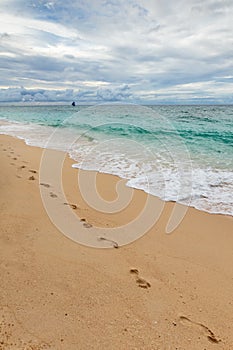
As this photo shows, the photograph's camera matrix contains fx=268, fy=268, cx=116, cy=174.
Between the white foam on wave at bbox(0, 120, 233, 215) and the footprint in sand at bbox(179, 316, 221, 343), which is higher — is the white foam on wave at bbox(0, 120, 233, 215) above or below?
above

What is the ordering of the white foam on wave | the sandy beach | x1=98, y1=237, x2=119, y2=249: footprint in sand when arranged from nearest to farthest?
the sandy beach
x1=98, y1=237, x2=119, y2=249: footprint in sand
the white foam on wave

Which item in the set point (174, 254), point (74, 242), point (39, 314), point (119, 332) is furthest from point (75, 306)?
point (174, 254)

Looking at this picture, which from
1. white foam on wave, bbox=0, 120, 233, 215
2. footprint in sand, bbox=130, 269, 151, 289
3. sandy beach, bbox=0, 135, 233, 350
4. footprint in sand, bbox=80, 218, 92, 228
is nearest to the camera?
sandy beach, bbox=0, 135, 233, 350

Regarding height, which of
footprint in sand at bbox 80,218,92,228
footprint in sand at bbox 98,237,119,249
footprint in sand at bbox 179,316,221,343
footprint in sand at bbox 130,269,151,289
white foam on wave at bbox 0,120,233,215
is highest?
white foam on wave at bbox 0,120,233,215

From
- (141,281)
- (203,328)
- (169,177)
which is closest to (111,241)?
(141,281)

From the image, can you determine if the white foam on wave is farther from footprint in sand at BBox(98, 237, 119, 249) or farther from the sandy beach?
footprint in sand at BBox(98, 237, 119, 249)

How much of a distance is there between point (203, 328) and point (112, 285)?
0.95 m

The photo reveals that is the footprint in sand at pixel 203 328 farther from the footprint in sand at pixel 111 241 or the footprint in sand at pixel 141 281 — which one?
the footprint in sand at pixel 111 241

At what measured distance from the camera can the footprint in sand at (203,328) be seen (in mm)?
2265

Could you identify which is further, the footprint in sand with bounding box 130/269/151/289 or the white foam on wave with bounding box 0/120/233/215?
the white foam on wave with bounding box 0/120/233/215

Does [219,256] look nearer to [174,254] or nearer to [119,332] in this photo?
[174,254]

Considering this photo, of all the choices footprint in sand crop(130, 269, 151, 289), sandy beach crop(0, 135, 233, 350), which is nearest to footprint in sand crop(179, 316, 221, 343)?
sandy beach crop(0, 135, 233, 350)

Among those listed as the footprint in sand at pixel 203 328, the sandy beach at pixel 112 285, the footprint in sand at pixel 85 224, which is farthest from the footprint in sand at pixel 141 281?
the footprint in sand at pixel 85 224

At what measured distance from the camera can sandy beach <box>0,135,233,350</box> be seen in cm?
221
